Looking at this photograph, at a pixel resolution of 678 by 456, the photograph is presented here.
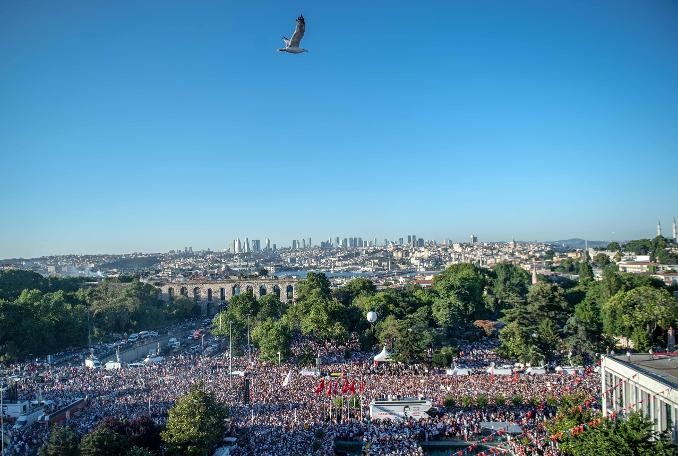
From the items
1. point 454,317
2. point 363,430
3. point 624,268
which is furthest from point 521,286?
point 363,430

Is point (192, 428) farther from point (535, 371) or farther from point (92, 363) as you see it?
point (92, 363)

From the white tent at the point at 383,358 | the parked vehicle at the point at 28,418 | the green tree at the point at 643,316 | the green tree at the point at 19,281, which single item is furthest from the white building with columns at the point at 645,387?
the green tree at the point at 19,281

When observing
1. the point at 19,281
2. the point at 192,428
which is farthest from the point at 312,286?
the point at 192,428

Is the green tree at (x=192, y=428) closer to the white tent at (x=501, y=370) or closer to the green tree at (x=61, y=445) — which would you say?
the green tree at (x=61, y=445)

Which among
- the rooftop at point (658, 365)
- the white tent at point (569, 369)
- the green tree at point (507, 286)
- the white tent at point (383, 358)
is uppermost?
the rooftop at point (658, 365)

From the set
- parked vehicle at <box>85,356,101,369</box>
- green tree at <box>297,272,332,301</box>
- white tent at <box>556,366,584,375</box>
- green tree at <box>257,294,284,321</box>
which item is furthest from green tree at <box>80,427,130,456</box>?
green tree at <box>297,272,332,301</box>

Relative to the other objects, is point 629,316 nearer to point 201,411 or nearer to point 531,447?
point 531,447

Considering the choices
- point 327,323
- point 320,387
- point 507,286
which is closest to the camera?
point 320,387
